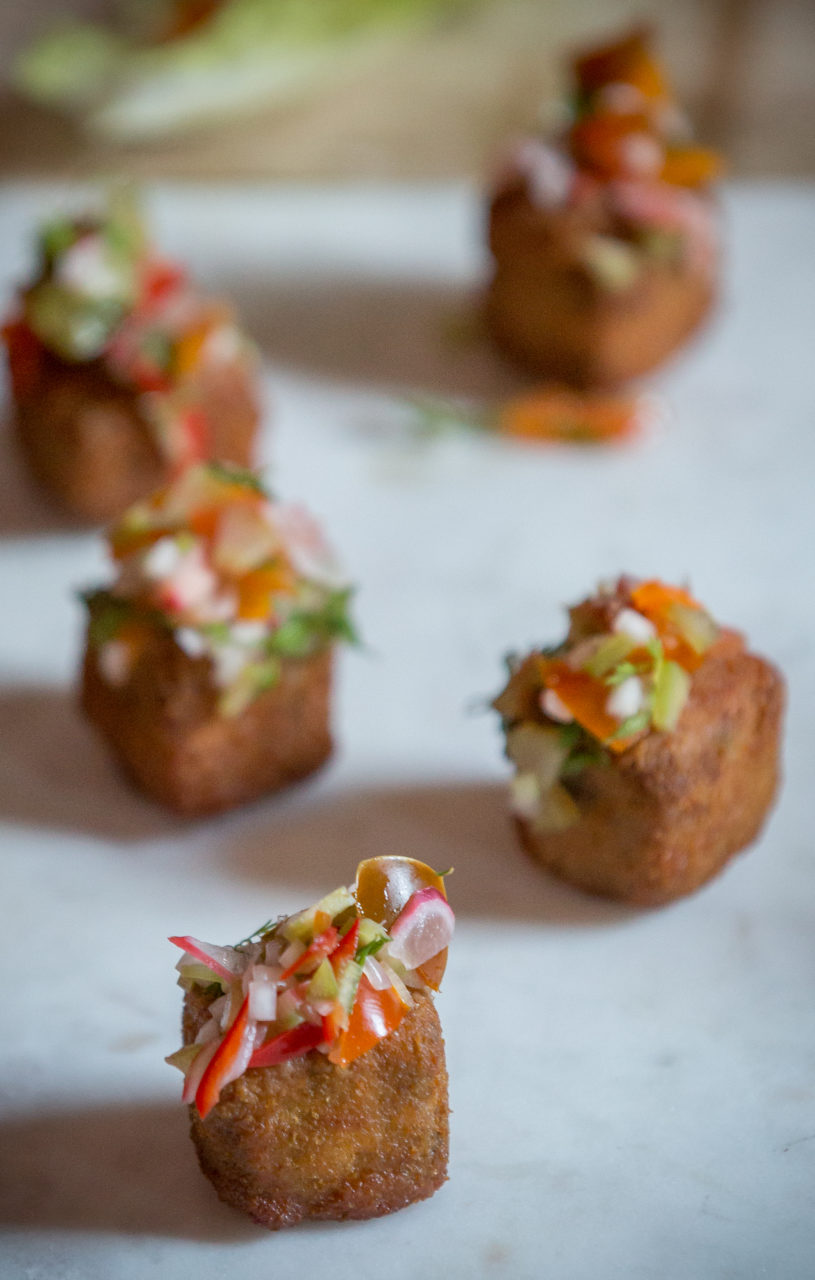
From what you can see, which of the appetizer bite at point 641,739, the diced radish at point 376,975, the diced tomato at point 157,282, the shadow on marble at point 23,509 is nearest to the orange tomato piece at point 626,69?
the diced tomato at point 157,282

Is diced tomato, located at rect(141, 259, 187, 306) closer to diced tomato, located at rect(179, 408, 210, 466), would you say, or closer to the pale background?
diced tomato, located at rect(179, 408, 210, 466)

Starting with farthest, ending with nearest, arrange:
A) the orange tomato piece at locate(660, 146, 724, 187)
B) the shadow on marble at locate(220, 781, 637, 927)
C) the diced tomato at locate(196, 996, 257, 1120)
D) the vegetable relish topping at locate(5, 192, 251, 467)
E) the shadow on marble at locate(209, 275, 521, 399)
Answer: the shadow on marble at locate(209, 275, 521, 399), the orange tomato piece at locate(660, 146, 724, 187), the vegetable relish topping at locate(5, 192, 251, 467), the shadow on marble at locate(220, 781, 637, 927), the diced tomato at locate(196, 996, 257, 1120)

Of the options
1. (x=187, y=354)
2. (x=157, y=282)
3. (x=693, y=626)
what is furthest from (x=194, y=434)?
(x=693, y=626)

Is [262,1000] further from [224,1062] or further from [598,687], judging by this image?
[598,687]

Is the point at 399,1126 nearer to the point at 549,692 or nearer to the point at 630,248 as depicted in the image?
the point at 549,692

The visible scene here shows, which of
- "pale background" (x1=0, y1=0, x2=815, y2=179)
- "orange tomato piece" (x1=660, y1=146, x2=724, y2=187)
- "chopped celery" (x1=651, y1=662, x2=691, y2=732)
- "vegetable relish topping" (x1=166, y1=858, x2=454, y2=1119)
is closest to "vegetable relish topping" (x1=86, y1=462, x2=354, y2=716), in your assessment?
"chopped celery" (x1=651, y1=662, x2=691, y2=732)

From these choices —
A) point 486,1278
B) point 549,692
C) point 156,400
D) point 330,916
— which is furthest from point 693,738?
point 156,400
